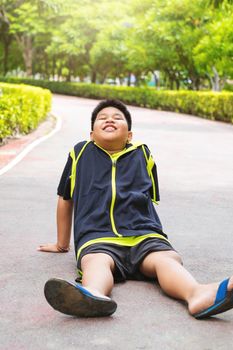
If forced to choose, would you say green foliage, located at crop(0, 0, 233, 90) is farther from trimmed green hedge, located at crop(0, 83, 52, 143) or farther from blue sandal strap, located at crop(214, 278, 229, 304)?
blue sandal strap, located at crop(214, 278, 229, 304)

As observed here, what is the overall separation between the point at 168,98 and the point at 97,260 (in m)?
30.7

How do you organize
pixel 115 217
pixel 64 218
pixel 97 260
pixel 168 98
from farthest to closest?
pixel 168 98
pixel 64 218
pixel 115 217
pixel 97 260

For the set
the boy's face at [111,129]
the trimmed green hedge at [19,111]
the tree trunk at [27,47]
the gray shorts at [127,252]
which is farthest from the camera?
the tree trunk at [27,47]

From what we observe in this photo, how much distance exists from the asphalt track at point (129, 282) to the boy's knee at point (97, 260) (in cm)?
20

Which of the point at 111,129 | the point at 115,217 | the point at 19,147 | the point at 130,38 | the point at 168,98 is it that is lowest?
the point at 168,98

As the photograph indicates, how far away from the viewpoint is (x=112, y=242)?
15.1 ft

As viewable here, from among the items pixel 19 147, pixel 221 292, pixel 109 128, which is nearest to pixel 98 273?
pixel 221 292

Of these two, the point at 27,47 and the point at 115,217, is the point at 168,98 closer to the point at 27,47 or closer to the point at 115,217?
the point at 27,47

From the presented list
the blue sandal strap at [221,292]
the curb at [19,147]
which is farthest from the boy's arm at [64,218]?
the curb at [19,147]

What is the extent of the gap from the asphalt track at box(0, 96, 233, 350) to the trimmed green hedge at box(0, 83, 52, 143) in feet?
6.97

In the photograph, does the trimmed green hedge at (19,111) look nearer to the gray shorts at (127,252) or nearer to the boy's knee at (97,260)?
the gray shorts at (127,252)

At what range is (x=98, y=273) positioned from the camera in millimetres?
4211

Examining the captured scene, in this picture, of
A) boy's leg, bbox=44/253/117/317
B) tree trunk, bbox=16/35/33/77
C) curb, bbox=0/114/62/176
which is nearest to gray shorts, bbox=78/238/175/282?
boy's leg, bbox=44/253/117/317

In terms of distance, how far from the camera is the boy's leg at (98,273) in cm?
407
